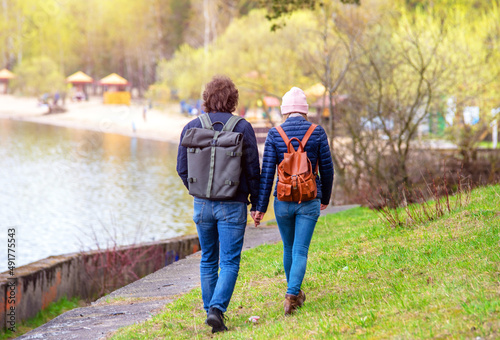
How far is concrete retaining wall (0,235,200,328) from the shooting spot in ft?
27.8

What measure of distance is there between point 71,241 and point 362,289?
43.9ft

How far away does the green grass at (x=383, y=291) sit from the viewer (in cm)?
441

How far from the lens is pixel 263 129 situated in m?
20.5

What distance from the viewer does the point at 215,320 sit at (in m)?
5.14

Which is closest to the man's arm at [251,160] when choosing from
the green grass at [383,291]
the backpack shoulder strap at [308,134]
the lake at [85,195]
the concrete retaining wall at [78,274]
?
the backpack shoulder strap at [308,134]

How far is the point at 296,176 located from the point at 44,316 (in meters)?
5.47

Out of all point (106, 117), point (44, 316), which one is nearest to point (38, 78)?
point (106, 117)

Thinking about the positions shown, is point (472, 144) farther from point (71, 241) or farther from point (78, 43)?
point (78, 43)

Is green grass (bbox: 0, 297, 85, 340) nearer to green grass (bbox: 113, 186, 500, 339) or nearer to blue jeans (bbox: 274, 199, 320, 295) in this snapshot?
green grass (bbox: 113, 186, 500, 339)

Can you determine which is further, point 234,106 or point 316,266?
point 316,266

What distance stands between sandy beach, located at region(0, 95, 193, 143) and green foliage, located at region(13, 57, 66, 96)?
1.34 m

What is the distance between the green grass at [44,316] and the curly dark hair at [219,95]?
4.69m

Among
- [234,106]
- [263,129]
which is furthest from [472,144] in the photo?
[234,106]

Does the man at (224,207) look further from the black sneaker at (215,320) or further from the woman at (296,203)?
the woman at (296,203)
